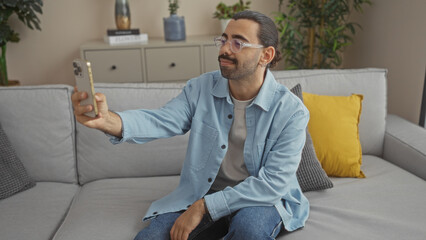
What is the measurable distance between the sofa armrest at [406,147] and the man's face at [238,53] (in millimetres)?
987

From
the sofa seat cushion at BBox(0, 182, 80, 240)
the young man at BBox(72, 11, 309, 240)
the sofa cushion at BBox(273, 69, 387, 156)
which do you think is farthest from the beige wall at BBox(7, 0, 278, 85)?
the young man at BBox(72, 11, 309, 240)

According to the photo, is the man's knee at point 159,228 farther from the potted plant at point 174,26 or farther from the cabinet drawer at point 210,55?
the potted plant at point 174,26

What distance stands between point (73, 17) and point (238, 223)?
8.80 feet

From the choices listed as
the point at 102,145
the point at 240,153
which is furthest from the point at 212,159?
the point at 102,145

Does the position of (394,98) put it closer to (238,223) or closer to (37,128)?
(238,223)

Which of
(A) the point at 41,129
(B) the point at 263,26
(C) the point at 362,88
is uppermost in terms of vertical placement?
(B) the point at 263,26

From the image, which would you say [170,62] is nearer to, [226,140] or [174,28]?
[174,28]

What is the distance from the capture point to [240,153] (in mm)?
1532

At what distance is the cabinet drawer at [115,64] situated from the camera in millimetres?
3074

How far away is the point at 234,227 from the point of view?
1.36m

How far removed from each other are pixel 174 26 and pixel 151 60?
1.01 ft

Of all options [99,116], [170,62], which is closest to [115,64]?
[170,62]

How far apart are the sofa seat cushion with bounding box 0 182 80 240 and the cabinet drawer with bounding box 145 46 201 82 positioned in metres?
1.40

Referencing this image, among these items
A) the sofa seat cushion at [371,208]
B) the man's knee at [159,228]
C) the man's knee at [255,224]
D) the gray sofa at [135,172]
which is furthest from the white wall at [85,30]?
the man's knee at [159,228]
